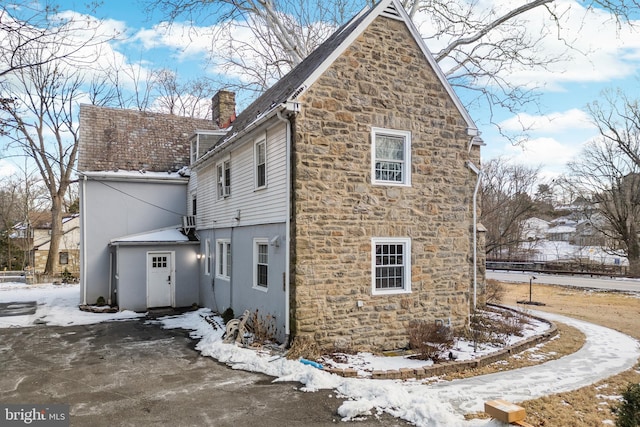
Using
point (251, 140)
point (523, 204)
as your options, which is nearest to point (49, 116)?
point (251, 140)

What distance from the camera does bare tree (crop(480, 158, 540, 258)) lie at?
40062mm

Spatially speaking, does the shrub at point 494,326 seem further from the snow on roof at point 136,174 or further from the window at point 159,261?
the snow on roof at point 136,174

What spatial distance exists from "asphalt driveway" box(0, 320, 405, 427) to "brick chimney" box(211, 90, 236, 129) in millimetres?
12238

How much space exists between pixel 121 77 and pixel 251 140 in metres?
23.8

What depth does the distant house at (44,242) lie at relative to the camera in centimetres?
3341

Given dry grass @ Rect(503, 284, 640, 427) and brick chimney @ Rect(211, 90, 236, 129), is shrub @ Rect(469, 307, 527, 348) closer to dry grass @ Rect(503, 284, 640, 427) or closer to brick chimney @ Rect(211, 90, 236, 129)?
dry grass @ Rect(503, 284, 640, 427)

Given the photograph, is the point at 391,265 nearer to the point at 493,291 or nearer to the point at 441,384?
the point at 441,384

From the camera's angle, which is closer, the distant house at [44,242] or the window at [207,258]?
the window at [207,258]

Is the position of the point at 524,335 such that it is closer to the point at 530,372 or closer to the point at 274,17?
the point at 530,372

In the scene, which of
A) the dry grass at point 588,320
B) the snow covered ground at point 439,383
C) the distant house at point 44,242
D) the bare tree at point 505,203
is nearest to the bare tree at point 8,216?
the distant house at point 44,242

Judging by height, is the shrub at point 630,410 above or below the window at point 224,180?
below

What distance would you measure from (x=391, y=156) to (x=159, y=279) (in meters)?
10.3

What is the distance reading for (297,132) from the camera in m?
9.21

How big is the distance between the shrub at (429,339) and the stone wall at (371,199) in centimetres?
24
